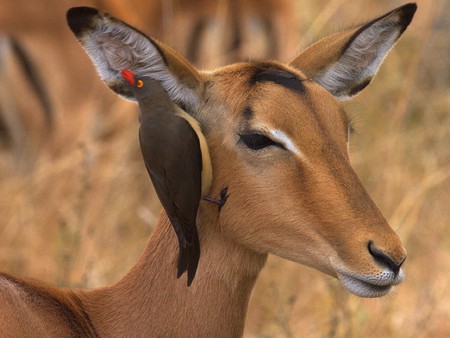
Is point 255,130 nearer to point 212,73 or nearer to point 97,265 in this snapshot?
point 212,73

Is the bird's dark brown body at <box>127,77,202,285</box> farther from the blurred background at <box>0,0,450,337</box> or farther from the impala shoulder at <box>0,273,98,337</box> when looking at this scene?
the blurred background at <box>0,0,450,337</box>

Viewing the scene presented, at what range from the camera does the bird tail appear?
386 centimetres

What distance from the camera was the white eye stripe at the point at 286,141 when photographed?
3.77 meters

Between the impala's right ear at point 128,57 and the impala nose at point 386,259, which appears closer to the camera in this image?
the impala nose at point 386,259

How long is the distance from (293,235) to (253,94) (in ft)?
1.73

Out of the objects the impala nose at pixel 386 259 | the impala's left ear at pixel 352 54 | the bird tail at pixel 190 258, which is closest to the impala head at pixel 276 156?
the impala nose at pixel 386 259

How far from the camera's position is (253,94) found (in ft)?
12.9

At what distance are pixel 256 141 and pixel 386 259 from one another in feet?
2.08

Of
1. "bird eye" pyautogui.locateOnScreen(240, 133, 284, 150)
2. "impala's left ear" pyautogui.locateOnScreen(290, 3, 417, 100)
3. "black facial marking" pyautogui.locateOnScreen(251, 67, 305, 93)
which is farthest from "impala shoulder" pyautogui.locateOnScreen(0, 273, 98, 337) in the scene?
"impala's left ear" pyautogui.locateOnScreen(290, 3, 417, 100)

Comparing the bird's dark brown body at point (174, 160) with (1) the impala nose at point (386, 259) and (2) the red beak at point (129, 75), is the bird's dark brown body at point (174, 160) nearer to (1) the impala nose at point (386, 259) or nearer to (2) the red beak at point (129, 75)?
(2) the red beak at point (129, 75)

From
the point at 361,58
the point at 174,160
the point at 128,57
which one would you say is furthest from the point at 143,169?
the point at 174,160

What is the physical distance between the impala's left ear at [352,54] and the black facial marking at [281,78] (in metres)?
0.36

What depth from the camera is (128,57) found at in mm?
3971

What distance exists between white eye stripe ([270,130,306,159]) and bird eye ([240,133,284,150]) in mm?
36
